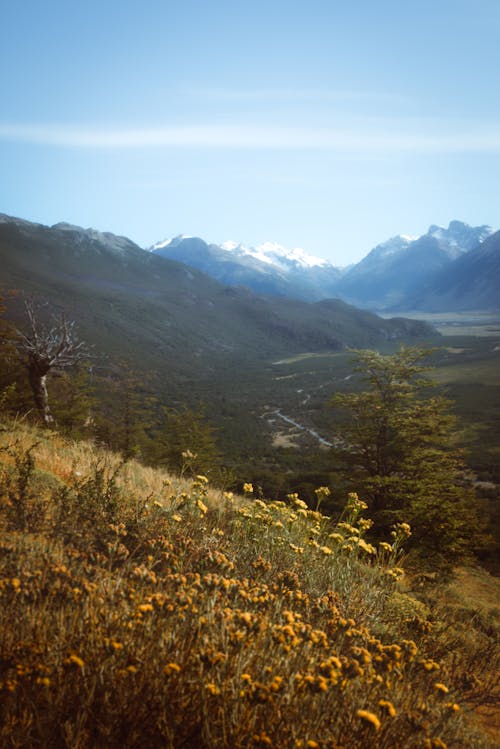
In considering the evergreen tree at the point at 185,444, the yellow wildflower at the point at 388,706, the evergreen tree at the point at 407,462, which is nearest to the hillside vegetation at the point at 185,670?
the yellow wildflower at the point at 388,706

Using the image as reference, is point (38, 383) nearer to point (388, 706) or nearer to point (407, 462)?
point (407, 462)

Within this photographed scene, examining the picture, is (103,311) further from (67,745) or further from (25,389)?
(67,745)

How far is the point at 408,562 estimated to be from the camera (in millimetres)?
8203

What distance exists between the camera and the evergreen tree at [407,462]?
1141cm

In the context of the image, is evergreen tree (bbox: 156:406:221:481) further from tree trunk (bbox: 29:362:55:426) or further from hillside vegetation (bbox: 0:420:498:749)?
hillside vegetation (bbox: 0:420:498:749)

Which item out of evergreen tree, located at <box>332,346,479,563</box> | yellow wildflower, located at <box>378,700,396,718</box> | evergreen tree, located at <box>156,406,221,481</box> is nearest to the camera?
yellow wildflower, located at <box>378,700,396,718</box>

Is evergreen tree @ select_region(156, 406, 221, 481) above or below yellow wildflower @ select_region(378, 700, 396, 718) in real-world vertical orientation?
below

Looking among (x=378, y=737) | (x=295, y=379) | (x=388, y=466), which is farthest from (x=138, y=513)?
(x=295, y=379)

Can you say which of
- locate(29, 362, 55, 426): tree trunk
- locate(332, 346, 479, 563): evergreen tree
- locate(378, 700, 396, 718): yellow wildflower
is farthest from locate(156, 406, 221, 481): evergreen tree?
locate(378, 700, 396, 718): yellow wildflower

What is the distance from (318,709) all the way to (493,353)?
155916mm

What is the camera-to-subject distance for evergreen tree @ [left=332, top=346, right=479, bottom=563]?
11.4 m

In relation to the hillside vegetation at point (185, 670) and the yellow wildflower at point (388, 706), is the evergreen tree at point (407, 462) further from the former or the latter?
the yellow wildflower at point (388, 706)

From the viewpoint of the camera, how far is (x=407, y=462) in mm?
13055

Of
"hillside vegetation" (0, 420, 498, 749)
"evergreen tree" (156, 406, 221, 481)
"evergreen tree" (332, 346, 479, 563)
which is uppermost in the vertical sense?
"hillside vegetation" (0, 420, 498, 749)
